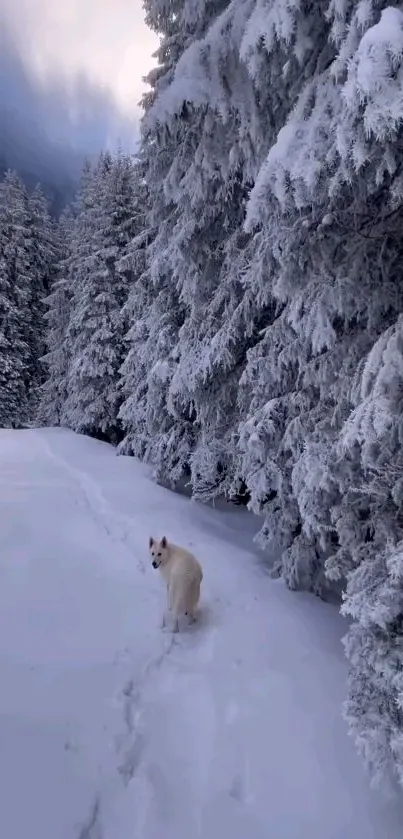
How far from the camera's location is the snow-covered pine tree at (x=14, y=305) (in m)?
25.7

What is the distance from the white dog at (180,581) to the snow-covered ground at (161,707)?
24 centimetres

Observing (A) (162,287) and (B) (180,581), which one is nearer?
(B) (180,581)

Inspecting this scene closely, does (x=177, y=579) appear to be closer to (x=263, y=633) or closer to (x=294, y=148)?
(x=263, y=633)

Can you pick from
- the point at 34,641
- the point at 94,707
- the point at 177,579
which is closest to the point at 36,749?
the point at 94,707

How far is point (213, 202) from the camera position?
6340 millimetres

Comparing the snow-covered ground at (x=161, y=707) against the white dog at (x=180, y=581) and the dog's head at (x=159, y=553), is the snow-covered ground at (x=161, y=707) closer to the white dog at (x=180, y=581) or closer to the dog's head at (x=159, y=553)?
the white dog at (x=180, y=581)

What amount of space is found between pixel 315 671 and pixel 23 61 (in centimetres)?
18443

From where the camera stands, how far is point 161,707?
370cm

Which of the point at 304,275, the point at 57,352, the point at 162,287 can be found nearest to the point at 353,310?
the point at 304,275

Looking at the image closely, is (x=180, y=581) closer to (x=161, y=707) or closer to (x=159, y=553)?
(x=159, y=553)

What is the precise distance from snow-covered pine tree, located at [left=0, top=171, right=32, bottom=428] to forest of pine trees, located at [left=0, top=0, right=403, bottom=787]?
1970cm

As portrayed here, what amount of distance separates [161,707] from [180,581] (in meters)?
1.37

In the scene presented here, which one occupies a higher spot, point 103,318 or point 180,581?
point 103,318

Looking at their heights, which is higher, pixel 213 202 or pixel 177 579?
pixel 213 202
